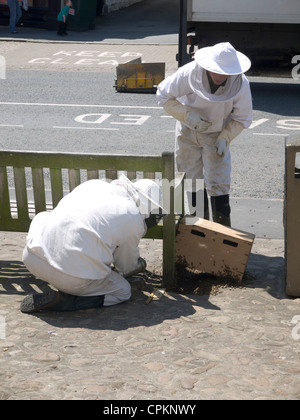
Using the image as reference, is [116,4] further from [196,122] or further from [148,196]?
[148,196]

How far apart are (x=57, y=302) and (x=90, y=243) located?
20.2 inches

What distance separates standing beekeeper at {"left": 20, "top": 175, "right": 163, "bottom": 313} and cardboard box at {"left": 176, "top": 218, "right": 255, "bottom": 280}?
0.57 meters

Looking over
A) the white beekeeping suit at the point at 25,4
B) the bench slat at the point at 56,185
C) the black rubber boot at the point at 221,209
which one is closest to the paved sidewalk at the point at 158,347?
the bench slat at the point at 56,185

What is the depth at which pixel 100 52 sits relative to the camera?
810 inches

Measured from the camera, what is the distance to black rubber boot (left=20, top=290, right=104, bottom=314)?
5.15 m

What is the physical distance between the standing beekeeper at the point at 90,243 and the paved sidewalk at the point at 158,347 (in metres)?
0.12

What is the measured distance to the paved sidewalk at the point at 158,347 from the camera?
4.11 m

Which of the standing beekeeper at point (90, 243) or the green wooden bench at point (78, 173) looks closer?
the standing beekeeper at point (90, 243)

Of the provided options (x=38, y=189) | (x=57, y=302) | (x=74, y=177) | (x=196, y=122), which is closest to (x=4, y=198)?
(x=38, y=189)

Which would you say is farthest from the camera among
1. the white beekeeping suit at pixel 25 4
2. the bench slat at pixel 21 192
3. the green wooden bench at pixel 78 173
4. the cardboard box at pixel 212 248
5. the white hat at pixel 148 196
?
the white beekeeping suit at pixel 25 4

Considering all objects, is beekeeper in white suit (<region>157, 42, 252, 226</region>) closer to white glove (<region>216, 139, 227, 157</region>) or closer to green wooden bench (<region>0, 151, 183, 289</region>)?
white glove (<region>216, 139, 227, 157</region>)

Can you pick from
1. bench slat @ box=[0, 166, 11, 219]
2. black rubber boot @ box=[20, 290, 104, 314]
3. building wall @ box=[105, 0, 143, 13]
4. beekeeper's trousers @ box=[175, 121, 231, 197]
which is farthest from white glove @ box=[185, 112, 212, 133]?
building wall @ box=[105, 0, 143, 13]

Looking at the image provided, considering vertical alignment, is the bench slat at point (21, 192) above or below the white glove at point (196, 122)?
below

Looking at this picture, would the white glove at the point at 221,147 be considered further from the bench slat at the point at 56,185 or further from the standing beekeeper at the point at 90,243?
the bench slat at the point at 56,185
